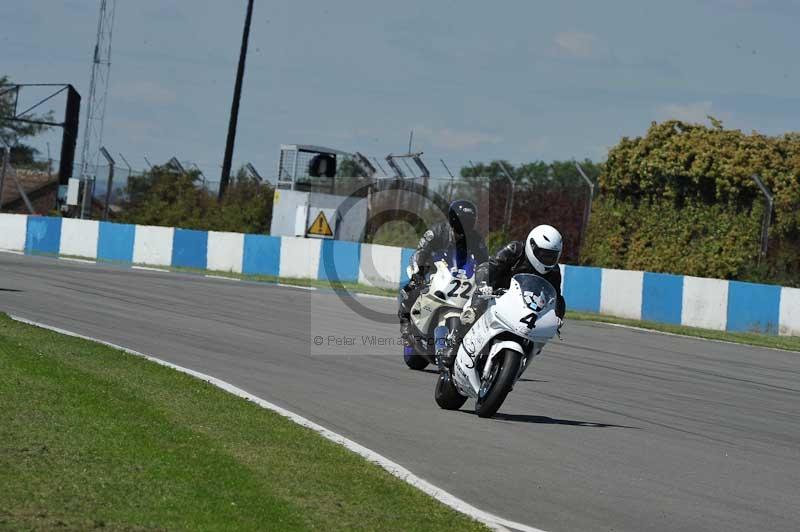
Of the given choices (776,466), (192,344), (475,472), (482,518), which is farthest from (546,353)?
(482,518)

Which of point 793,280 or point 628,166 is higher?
point 628,166

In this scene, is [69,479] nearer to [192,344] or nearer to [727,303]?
[192,344]

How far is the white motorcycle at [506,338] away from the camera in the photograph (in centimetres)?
945

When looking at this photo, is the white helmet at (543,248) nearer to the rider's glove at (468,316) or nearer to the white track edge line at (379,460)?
the rider's glove at (468,316)

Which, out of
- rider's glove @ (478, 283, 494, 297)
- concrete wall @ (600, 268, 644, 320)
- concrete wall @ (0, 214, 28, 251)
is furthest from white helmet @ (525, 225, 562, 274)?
concrete wall @ (0, 214, 28, 251)

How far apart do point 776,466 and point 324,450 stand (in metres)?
3.15

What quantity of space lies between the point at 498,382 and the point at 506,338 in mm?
325

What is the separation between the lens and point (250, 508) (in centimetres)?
591

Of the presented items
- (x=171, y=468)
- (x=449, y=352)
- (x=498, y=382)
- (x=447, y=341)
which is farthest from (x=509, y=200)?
(x=171, y=468)

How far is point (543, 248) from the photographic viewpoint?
946 centimetres

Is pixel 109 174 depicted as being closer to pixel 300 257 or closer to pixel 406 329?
pixel 300 257

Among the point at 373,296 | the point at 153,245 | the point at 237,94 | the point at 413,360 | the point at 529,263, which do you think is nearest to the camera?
the point at 529,263

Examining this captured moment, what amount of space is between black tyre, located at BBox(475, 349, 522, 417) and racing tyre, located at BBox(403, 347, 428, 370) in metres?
3.09

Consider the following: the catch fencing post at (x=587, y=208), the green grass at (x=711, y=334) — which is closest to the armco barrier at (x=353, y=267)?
the green grass at (x=711, y=334)
